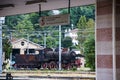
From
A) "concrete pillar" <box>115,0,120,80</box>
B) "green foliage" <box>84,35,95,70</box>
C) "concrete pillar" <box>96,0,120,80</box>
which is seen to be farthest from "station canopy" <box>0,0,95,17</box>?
"green foliage" <box>84,35,95,70</box>

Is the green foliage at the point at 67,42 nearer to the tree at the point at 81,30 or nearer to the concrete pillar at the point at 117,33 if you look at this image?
the tree at the point at 81,30

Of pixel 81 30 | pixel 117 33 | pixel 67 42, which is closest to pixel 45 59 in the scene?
pixel 67 42

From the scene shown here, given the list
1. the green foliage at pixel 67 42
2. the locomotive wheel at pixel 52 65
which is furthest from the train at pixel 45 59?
the green foliage at pixel 67 42

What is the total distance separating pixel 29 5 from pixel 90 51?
3906 millimetres

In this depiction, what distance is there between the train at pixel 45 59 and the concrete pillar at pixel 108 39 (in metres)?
6.95

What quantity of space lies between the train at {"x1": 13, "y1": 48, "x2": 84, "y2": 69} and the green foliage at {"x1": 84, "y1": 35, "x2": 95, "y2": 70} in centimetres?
172

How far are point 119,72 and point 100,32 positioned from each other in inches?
22.1

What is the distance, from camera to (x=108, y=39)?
3.09 m

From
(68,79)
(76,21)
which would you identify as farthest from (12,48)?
(68,79)

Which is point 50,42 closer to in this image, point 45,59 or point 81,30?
point 45,59

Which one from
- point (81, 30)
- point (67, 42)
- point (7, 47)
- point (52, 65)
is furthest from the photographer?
point (52, 65)

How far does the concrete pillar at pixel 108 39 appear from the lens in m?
2.98

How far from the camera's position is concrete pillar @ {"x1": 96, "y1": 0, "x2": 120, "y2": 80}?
2.98m

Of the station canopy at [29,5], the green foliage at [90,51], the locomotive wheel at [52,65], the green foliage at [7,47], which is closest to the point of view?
the station canopy at [29,5]
